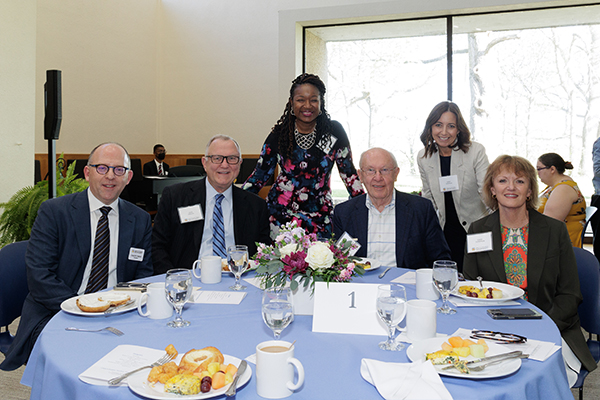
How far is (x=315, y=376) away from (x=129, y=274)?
156cm

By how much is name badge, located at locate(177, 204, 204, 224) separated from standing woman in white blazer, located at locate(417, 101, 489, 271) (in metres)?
1.71

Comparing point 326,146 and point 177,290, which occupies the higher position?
point 326,146

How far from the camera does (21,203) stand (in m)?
4.04

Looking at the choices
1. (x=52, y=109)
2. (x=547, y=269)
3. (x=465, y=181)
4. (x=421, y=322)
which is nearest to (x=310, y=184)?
(x=465, y=181)

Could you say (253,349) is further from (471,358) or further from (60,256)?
(60,256)

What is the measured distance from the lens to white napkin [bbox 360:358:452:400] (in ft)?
3.35

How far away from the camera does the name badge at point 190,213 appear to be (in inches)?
105

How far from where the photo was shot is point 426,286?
1780mm

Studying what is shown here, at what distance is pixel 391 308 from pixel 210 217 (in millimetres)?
1740

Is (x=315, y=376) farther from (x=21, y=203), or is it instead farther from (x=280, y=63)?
(x=280, y=63)

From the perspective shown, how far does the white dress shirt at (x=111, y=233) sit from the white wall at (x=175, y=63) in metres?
6.21

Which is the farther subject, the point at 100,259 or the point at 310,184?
the point at 310,184

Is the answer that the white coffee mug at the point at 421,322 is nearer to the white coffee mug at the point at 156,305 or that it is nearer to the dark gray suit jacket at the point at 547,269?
the white coffee mug at the point at 156,305

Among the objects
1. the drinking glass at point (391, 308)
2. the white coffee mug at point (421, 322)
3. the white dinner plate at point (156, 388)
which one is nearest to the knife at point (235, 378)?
the white dinner plate at point (156, 388)
